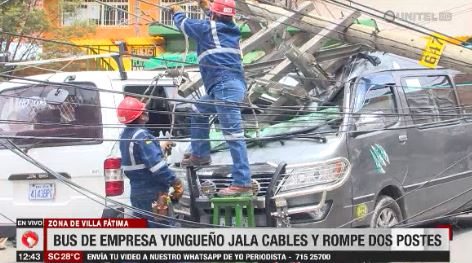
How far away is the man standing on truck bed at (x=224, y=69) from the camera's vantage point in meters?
6.05

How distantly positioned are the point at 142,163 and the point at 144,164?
0.07 ft

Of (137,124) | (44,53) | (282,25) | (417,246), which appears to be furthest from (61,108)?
(44,53)

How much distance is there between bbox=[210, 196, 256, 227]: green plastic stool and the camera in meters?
5.91

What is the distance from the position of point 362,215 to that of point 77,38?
14.0m

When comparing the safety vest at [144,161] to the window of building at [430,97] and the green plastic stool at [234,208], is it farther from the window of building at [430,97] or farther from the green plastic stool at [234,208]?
the window of building at [430,97]

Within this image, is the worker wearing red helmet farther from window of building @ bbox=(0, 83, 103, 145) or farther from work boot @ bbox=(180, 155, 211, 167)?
window of building @ bbox=(0, 83, 103, 145)

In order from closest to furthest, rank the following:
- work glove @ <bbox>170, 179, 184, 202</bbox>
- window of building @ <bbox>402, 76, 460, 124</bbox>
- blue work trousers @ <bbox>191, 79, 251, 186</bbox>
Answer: blue work trousers @ <bbox>191, 79, 251, 186</bbox> < work glove @ <bbox>170, 179, 184, 202</bbox> < window of building @ <bbox>402, 76, 460, 124</bbox>

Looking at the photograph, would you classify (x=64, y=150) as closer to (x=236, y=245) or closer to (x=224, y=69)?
(x=224, y=69)

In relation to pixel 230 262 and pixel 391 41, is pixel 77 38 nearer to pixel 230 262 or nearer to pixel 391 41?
pixel 391 41

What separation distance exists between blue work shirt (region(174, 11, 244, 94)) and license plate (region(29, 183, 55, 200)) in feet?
7.00

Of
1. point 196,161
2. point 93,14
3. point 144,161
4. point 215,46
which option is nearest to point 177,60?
point 215,46

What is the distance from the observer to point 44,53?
15312 mm

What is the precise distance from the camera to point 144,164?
616 cm

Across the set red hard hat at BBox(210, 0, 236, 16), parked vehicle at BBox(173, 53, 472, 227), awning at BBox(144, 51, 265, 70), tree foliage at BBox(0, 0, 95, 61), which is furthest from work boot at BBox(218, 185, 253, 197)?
tree foliage at BBox(0, 0, 95, 61)
